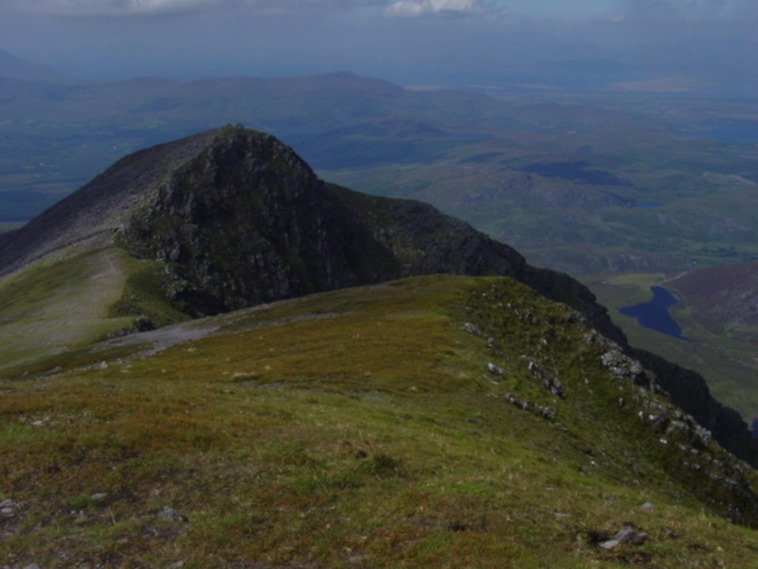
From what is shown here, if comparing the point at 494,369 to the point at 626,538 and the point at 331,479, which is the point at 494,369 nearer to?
the point at 331,479

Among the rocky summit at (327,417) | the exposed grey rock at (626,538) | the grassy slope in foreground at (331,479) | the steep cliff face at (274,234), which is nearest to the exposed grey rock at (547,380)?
the rocky summit at (327,417)

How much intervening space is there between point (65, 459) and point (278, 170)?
162 metres

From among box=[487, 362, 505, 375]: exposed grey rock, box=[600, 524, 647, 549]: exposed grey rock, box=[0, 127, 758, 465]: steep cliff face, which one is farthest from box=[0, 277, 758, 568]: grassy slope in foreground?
box=[0, 127, 758, 465]: steep cliff face

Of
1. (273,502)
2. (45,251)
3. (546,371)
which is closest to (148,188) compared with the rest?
(45,251)

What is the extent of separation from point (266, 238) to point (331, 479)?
146980mm

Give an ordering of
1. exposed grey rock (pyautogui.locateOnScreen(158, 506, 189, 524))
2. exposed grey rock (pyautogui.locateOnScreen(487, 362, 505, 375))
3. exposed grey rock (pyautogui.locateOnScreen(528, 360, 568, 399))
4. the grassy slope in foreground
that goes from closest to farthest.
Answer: the grassy slope in foreground < exposed grey rock (pyautogui.locateOnScreen(158, 506, 189, 524)) < exposed grey rock (pyautogui.locateOnScreen(487, 362, 505, 375)) < exposed grey rock (pyautogui.locateOnScreen(528, 360, 568, 399))

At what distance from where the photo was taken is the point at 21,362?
83.2 metres

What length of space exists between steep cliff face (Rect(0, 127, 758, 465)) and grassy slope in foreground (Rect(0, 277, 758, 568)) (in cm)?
9161

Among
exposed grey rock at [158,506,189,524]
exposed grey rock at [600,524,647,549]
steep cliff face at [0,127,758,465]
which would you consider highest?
exposed grey rock at [158,506,189,524]

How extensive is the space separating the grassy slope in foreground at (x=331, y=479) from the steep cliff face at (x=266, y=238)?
9161 cm

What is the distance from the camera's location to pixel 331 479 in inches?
888

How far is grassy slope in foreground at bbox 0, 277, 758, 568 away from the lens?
18.2 meters

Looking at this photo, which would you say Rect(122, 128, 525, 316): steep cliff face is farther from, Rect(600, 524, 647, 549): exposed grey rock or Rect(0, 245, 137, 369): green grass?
Rect(600, 524, 647, 549): exposed grey rock

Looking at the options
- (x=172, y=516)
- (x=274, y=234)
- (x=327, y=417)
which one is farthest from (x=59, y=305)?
(x=172, y=516)
